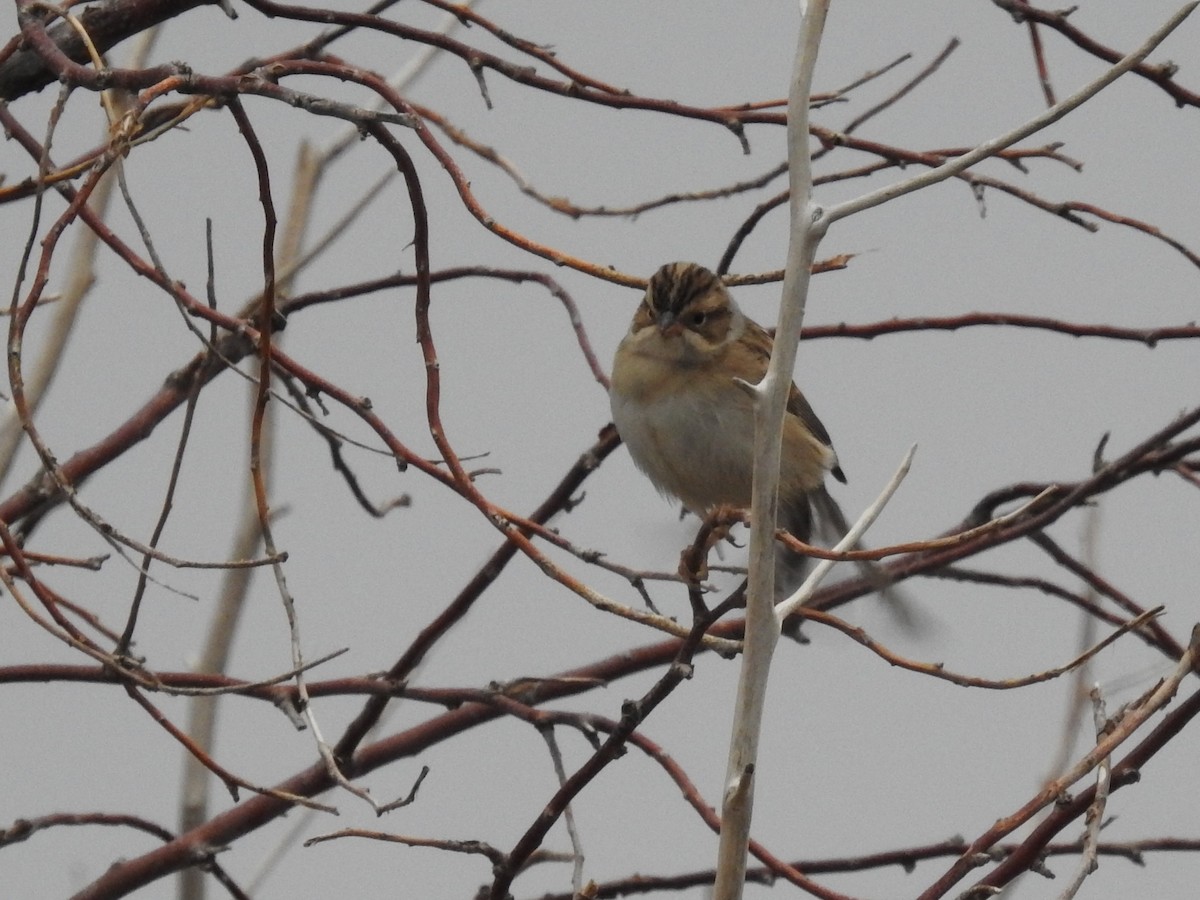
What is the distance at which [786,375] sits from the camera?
6.57ft

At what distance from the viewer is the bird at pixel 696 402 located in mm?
4621

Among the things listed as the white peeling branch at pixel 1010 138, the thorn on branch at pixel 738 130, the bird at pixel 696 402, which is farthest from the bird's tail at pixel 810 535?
the white peeling branch at pixel 1010 138

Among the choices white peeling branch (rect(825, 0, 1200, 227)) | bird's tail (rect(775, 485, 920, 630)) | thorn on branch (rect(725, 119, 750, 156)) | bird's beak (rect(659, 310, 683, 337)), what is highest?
bird's beak (rect(659, 310, 683, 337))

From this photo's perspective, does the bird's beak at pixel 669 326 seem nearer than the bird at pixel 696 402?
No

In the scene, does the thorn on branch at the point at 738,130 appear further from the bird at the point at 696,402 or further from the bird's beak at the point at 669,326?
the bird's beak at the point at 669,326

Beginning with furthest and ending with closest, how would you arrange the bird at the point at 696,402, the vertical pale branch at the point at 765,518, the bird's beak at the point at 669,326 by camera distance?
1. the bird's beak at the point at 669,326
2. the bird at the point at 696,402
3. the vertical pale branch at the point at 765,518

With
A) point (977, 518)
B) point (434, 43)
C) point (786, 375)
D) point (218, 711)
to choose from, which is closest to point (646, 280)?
point (434, 43)

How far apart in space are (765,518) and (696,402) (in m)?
2.73

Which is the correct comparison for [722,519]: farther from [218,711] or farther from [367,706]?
[218,711]

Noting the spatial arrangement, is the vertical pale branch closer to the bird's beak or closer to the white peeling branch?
the white peeling branch

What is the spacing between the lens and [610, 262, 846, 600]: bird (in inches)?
182

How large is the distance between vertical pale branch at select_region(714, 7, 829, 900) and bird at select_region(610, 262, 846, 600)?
2376 mm

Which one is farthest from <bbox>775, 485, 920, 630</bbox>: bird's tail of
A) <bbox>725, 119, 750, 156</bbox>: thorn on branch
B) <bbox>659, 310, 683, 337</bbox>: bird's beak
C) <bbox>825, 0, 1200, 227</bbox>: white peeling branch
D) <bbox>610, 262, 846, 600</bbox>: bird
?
<bbox>825, 0, 1200, 227</bbox>: white peeling branch

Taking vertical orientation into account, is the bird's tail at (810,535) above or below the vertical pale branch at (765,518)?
above
